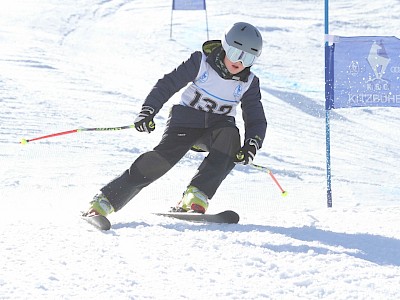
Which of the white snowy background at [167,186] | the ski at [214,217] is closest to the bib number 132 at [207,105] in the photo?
the white snowy background at [167,186]

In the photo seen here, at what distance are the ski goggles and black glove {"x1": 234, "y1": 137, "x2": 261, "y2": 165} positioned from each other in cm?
46

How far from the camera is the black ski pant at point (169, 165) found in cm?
403

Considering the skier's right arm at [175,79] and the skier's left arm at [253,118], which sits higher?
the skier's right arm at [175,79]

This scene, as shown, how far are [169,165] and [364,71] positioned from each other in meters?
1.93

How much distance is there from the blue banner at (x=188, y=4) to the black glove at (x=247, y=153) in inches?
484

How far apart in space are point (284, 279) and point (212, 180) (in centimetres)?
143

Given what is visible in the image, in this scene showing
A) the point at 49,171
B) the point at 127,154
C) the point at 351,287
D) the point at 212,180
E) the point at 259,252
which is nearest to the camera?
the point at 351,287

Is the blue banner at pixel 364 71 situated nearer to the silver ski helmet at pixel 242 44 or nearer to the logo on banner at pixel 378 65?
the logo on banner at pixel 378 65

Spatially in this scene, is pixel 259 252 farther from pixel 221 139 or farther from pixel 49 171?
pixel 49 171

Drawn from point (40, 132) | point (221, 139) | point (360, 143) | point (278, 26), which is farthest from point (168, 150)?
point (278, 26)

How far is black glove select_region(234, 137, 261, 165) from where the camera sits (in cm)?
408

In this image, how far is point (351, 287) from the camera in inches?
103

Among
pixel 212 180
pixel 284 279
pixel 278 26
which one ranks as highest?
pixel 284 279

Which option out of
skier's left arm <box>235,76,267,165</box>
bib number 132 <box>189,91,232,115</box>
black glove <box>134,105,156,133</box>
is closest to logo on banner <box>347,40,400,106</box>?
skier's left arm <box>235,76,267,165</box>
